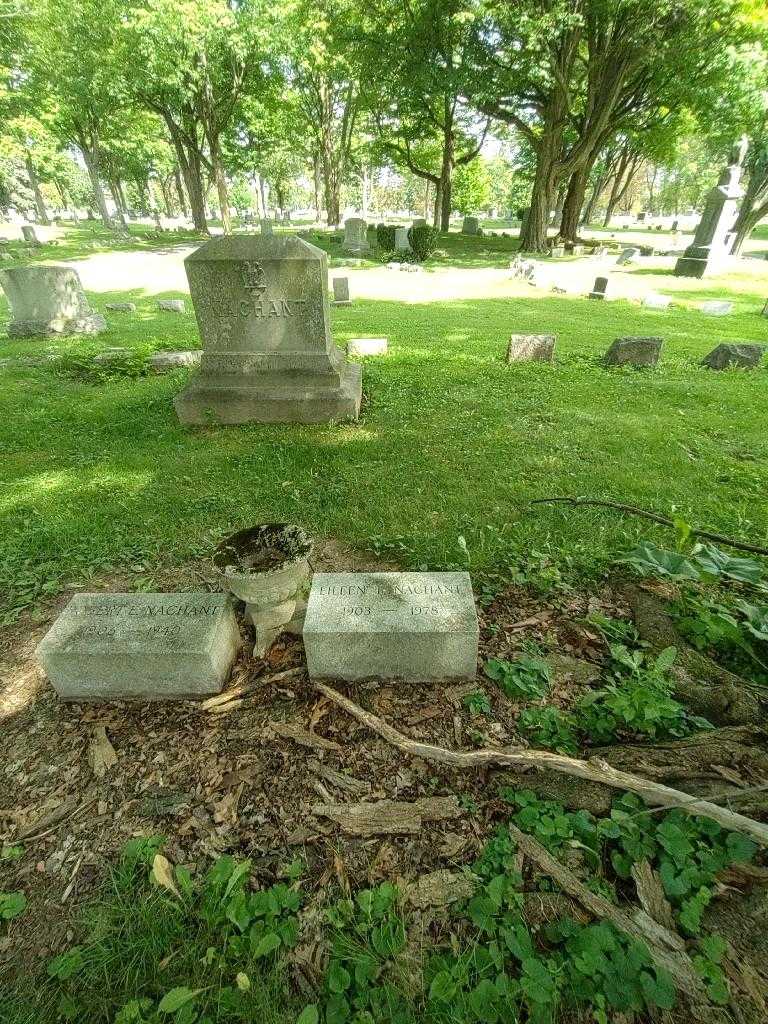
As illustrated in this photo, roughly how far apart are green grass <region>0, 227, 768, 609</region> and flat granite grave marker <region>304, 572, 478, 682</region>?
0.89m

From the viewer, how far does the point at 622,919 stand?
61.8 inches

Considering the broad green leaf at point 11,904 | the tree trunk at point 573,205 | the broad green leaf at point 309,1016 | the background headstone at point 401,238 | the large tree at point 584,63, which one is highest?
the large tree at point 584,63

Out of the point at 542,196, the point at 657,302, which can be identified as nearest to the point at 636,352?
the point at 657,302

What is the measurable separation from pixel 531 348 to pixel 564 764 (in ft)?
23.5

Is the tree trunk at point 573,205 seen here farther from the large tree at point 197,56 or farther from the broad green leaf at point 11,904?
the broad green leaf at point 11,904

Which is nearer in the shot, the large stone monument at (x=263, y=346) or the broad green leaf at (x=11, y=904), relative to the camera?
the broad green leaf at (x=11, y=904)

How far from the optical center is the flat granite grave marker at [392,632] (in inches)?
94.3

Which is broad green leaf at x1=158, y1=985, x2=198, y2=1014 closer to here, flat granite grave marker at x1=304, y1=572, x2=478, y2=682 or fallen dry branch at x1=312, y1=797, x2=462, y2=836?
fallen dry branch at x1=312, y1=797, x2=462, y2=836

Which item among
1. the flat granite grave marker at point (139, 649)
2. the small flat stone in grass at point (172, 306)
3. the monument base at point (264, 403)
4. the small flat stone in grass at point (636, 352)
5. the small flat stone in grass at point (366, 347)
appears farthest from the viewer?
the small flat stone in grass at point (172, 306)

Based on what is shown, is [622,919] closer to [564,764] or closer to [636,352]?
[564,764]

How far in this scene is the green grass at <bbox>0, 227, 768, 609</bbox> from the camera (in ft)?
12.1

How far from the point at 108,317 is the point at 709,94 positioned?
22.0 metres

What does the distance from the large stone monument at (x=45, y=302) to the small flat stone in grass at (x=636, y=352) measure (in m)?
10.2

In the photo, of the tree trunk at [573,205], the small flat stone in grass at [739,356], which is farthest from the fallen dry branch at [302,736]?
the tree trunk at [573,205]
